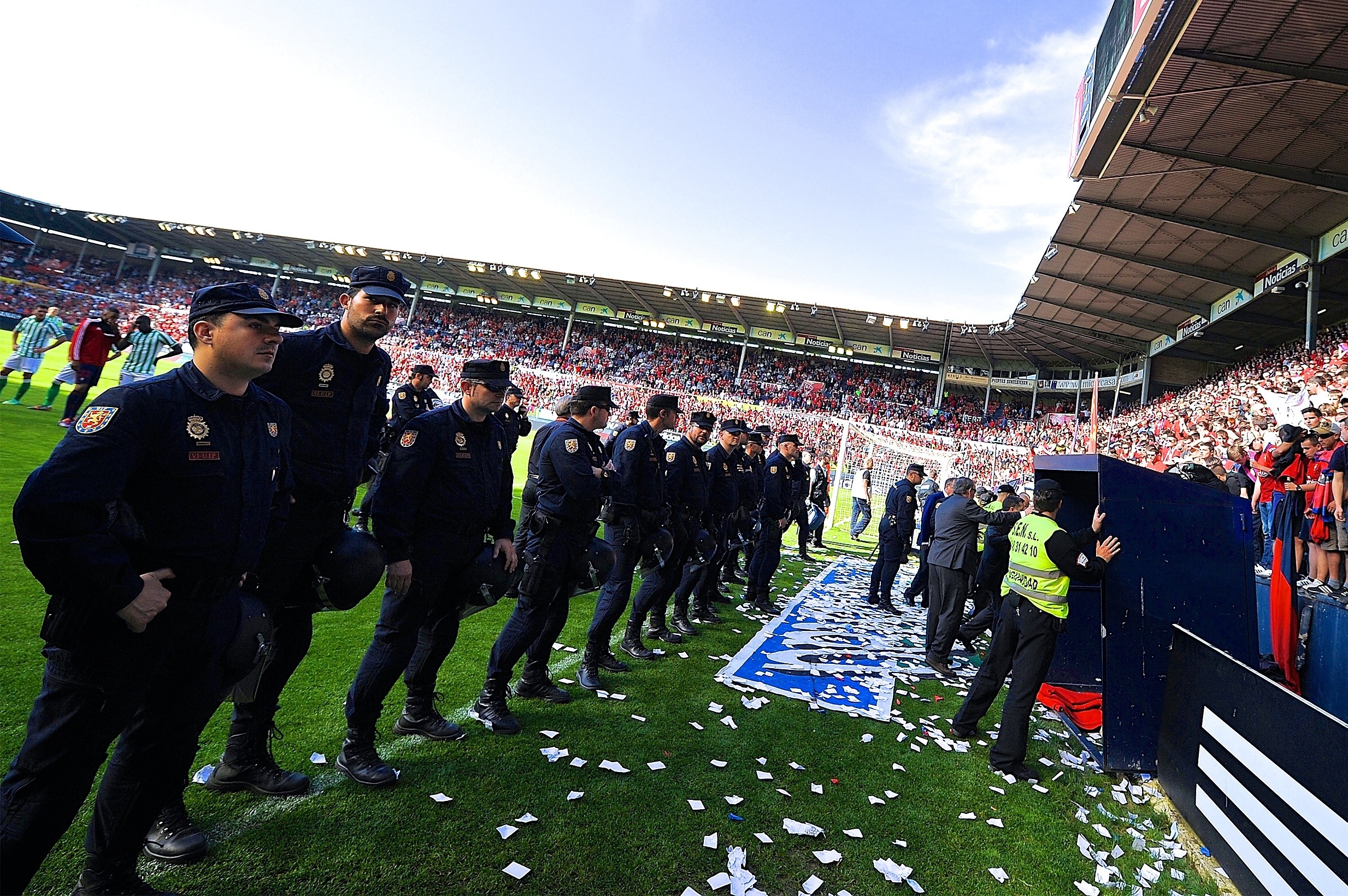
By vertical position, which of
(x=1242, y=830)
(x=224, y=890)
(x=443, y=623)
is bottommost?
(x=224, y=890)

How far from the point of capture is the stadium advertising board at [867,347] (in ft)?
116

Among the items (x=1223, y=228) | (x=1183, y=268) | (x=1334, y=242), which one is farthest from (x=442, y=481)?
(x=1183, y=268)

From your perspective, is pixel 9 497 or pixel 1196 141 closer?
pixel 9 497

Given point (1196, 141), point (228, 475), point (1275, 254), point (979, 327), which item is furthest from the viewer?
point (979, 327)

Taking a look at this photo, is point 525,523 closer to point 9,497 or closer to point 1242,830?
point 1242,830

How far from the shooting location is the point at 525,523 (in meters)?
4.10

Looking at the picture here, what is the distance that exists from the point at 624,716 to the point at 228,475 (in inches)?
110

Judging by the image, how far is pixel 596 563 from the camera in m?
4.21

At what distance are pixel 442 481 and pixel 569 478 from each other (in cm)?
87

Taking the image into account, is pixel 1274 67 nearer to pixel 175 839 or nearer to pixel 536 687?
pixel 536 687

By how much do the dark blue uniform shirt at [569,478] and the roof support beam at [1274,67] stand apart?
13128 mm

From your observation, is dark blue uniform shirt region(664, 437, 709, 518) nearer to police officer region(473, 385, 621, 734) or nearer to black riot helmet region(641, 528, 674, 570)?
black riot helmet region(641, 528, 674, 570)

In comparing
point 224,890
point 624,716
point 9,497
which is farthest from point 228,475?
point 9,497

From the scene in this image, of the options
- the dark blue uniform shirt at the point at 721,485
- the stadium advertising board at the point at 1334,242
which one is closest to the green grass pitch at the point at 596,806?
the dark blue uniform shirt at the point at 721,485
